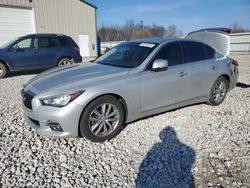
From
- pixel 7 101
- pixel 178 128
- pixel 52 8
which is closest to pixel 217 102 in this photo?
pixel 178 128

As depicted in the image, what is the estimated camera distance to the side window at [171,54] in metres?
4.42

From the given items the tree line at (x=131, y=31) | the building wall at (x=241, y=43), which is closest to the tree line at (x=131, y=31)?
the tree line at (x=131, y=31)

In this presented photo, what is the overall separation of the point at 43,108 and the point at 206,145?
2529mm

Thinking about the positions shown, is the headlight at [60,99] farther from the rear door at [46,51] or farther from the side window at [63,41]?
the side window at [63,41]

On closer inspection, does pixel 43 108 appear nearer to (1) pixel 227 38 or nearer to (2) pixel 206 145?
(2) pixel 206 145

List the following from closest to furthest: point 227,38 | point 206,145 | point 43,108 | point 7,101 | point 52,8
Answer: point 43,108
point 206,145
point 7,101
point 227,38
point 52,8

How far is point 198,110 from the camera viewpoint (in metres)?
5.21

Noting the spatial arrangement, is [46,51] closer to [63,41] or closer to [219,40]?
[63,41]

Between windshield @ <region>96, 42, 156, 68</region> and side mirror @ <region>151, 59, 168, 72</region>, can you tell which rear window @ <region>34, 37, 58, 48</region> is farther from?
side mirror @ <region>151, 59, 168, 72</region>

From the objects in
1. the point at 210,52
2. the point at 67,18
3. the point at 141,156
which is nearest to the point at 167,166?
the point at 141,156

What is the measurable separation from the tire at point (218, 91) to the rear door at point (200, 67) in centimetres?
18

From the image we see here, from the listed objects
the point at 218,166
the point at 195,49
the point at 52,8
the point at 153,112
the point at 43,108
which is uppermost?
the point at 52,8

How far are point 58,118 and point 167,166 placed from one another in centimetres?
164

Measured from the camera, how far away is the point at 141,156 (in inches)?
132
